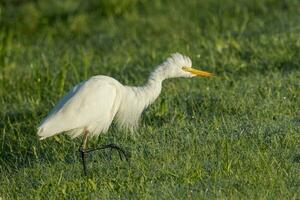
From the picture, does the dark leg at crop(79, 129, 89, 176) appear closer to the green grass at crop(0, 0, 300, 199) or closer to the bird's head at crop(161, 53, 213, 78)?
the green grass at crop(0, 0, 300, 199)

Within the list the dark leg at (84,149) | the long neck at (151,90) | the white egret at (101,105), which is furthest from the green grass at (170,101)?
the long neck at (151,90)

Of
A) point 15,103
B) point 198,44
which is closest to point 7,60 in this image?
point 15,103

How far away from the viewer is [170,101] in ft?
29.1

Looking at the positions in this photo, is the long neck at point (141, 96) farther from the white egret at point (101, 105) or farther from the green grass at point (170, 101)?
the green grass at point (170, 101)

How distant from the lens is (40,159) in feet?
25.3

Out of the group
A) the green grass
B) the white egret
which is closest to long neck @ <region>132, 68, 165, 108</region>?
the white egret

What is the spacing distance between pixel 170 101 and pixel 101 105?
150cm

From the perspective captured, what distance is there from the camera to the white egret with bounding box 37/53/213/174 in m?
7.38

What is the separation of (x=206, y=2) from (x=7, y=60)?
4087 mm

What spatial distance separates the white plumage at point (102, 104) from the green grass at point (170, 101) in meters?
0.26

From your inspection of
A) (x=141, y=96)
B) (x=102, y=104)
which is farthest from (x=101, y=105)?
(x=141, y=96)

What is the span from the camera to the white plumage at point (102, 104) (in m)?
7.39

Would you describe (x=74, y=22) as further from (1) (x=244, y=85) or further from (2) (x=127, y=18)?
(1) (x=244, y=85)

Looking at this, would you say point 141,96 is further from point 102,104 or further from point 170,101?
point 170,101
